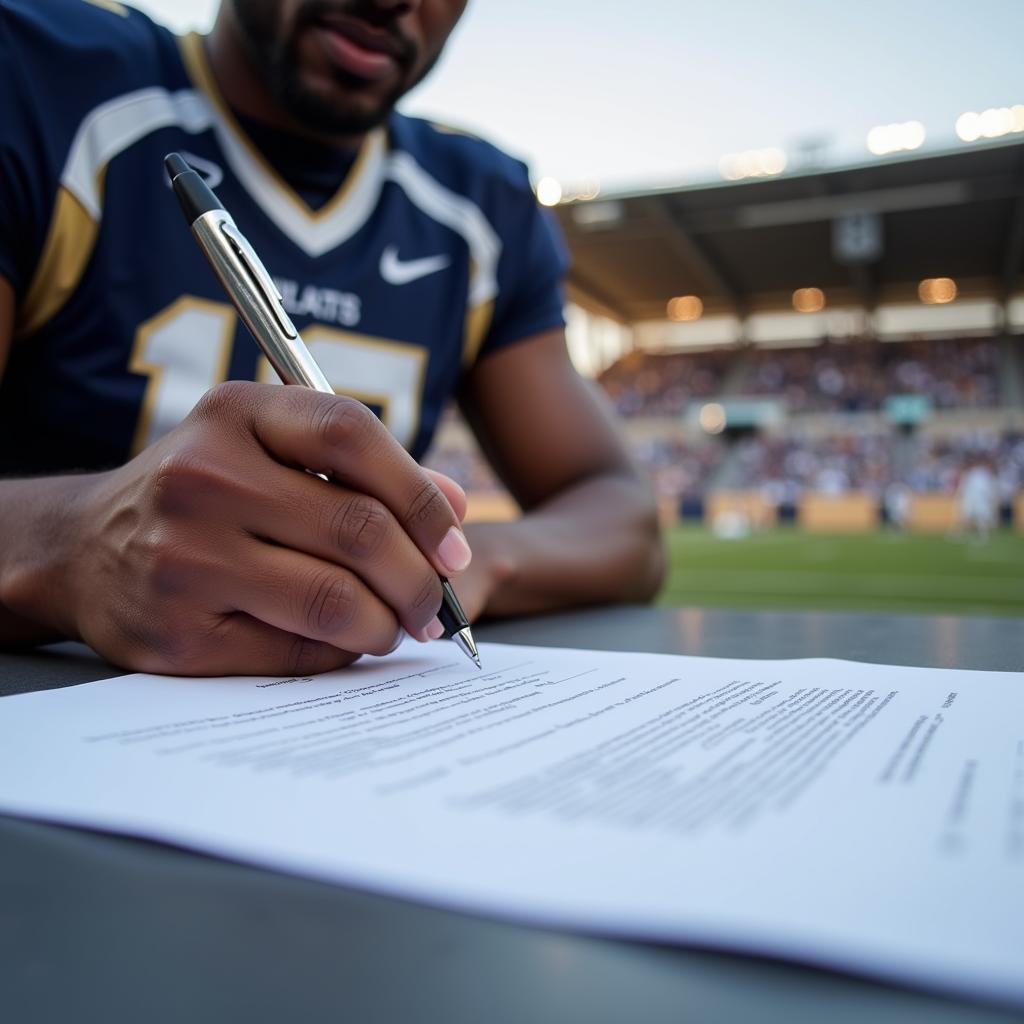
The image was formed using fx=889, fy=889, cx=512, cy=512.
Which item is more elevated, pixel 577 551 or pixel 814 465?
pixel 577 551

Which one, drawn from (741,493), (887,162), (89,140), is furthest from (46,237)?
(741,493)

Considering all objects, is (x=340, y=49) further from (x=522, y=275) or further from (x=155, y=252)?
(x=522, y=275)


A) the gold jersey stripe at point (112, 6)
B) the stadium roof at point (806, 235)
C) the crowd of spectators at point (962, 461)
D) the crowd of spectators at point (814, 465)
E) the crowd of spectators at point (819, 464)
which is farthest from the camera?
the crowd of spectators at point (814, 465)

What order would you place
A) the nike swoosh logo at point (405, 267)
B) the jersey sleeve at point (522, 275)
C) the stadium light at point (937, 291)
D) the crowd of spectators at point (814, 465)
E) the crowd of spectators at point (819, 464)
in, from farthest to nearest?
1. the stadium light at point (937, 291)
2. the crowd of spectators at point (814, 465)
3. the crowd of spectators at point (819, 464)
4. the jersey sleeve at point (522, 275)
5. the nike swoosh logo at point (405, 267)

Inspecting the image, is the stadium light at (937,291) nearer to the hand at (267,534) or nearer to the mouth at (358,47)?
the mouth at (358,47)

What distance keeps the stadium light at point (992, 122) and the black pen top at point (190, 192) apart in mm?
13743

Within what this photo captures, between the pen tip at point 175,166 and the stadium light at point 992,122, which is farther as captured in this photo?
the stadium light at point 992,122

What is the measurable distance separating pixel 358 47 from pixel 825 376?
15809 millimetres

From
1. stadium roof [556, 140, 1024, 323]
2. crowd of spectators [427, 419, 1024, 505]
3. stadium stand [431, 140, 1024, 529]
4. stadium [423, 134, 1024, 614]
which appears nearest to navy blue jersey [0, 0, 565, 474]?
stadium [423, 134, 1024, 614]

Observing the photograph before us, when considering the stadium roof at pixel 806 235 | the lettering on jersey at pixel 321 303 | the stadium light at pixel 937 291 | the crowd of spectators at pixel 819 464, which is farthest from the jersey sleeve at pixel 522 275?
the stadium light at pixel 937 291

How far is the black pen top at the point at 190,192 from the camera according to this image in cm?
51

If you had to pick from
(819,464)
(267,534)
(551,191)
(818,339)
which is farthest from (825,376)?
(267,534)

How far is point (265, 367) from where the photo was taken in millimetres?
967

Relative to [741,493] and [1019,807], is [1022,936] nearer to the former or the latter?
→ [1019,807]
